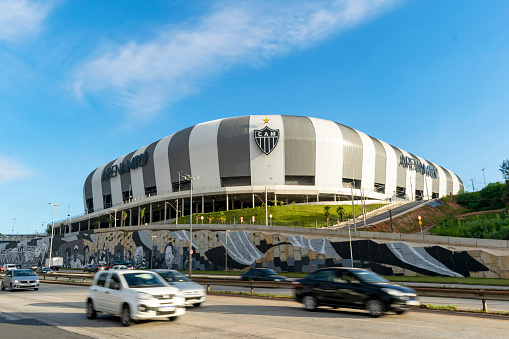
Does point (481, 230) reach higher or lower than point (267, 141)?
lower

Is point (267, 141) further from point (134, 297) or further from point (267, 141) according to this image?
point (134, 297)

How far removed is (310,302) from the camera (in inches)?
578

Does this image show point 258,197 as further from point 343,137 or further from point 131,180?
point 131,180

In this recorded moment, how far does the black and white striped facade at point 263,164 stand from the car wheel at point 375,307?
74.1 m

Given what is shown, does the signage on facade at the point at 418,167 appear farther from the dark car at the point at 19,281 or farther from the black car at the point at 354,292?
the black car at the point at 354,292

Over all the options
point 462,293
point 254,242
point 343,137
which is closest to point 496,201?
point 343,137

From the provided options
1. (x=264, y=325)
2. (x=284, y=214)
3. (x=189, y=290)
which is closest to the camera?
(x=264, y=325)

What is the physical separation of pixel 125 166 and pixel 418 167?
8592 cm

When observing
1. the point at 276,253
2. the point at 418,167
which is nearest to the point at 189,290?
the point at 276,253

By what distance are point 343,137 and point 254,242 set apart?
170ft

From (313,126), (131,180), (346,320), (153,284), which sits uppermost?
(313,126)

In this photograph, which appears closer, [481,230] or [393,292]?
[393,292]

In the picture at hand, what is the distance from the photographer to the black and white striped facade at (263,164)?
296ft

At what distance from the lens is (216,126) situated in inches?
3718
